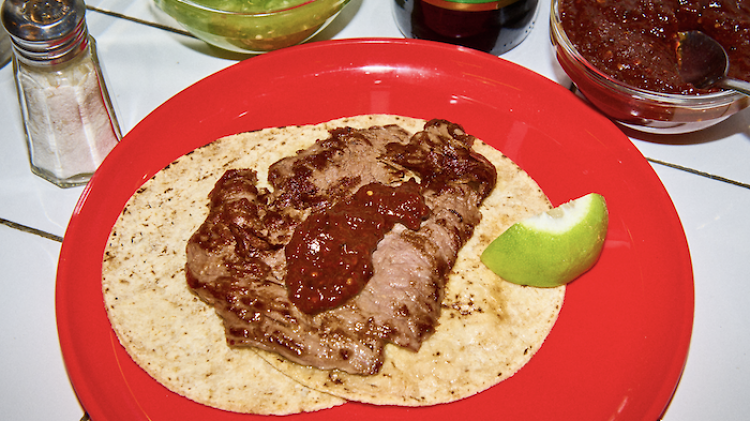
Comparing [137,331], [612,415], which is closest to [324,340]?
[137,331]

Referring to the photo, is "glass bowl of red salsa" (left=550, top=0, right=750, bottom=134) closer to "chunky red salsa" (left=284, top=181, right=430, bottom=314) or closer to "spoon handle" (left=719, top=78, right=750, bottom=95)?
"spoon handle" (left=719, top=78, right=750, bottom=95)

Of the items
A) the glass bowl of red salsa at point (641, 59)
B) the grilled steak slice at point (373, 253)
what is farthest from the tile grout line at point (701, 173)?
the grilled steak slice at point (373, 253)

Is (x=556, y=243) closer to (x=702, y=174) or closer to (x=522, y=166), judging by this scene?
(x=522, y=166)

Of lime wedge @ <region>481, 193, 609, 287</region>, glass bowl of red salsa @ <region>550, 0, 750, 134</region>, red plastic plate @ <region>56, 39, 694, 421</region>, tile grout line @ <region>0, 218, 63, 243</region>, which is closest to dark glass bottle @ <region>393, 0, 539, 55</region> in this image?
red plastic plate @ <region>56, 39, 694, 421</region>

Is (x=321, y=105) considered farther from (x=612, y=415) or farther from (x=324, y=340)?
(x=612, y=415)

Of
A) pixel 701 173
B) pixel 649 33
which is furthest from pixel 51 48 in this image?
pixel 701 173

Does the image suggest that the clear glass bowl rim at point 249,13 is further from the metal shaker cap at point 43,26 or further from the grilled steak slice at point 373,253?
the grilled steak slice at point 373,253
